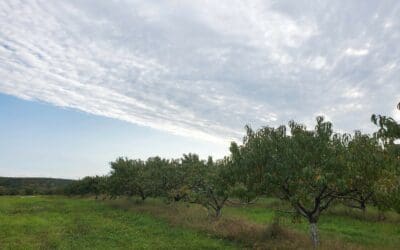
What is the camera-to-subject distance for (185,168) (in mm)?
58156

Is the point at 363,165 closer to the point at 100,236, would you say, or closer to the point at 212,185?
the point at 212,185

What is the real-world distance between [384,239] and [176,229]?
1881 centimetres

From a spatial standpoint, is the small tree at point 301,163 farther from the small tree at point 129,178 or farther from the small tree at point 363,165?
the small tree at point 129,178

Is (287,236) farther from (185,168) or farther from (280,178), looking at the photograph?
(185,168)

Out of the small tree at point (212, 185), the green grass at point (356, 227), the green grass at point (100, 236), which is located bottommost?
the green grass at point (100, 236)

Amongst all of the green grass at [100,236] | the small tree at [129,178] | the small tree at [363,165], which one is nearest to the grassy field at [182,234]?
the green grass at [100,236]

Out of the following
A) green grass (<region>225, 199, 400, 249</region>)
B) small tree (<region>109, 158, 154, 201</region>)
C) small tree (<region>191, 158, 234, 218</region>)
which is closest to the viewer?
green grass (<region>225, 199, 400, 249</region>)

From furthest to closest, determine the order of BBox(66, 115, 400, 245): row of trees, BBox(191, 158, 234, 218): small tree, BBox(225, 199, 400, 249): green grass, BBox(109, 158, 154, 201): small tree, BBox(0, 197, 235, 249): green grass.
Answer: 1. BBox(109, 158, 154, 201): small tree
2. BBox(191, 158, 234, 218): small tree
3. BBox(225, 199, 400, 249): green grass
4. BBox(0, 197, 235, 249): green grass
5. BBox(66, 115, 400, 245): row of trees

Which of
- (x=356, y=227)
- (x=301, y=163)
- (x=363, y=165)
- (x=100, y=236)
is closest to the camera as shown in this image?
(x=363, y=165)

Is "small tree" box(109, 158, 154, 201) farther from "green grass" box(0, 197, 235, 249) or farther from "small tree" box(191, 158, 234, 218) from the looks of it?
"green grass" box(0, 197, 235, 249)

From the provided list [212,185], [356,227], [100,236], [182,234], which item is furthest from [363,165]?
[356,227]

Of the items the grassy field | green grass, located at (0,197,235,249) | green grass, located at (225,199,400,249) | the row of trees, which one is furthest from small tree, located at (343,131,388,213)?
green grass, located at (0,197,235,249)

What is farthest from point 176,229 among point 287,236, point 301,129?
point 301,129

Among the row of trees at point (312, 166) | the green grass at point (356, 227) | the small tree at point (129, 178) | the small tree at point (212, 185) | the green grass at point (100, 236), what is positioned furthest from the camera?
the small tree at point (129, 178)
